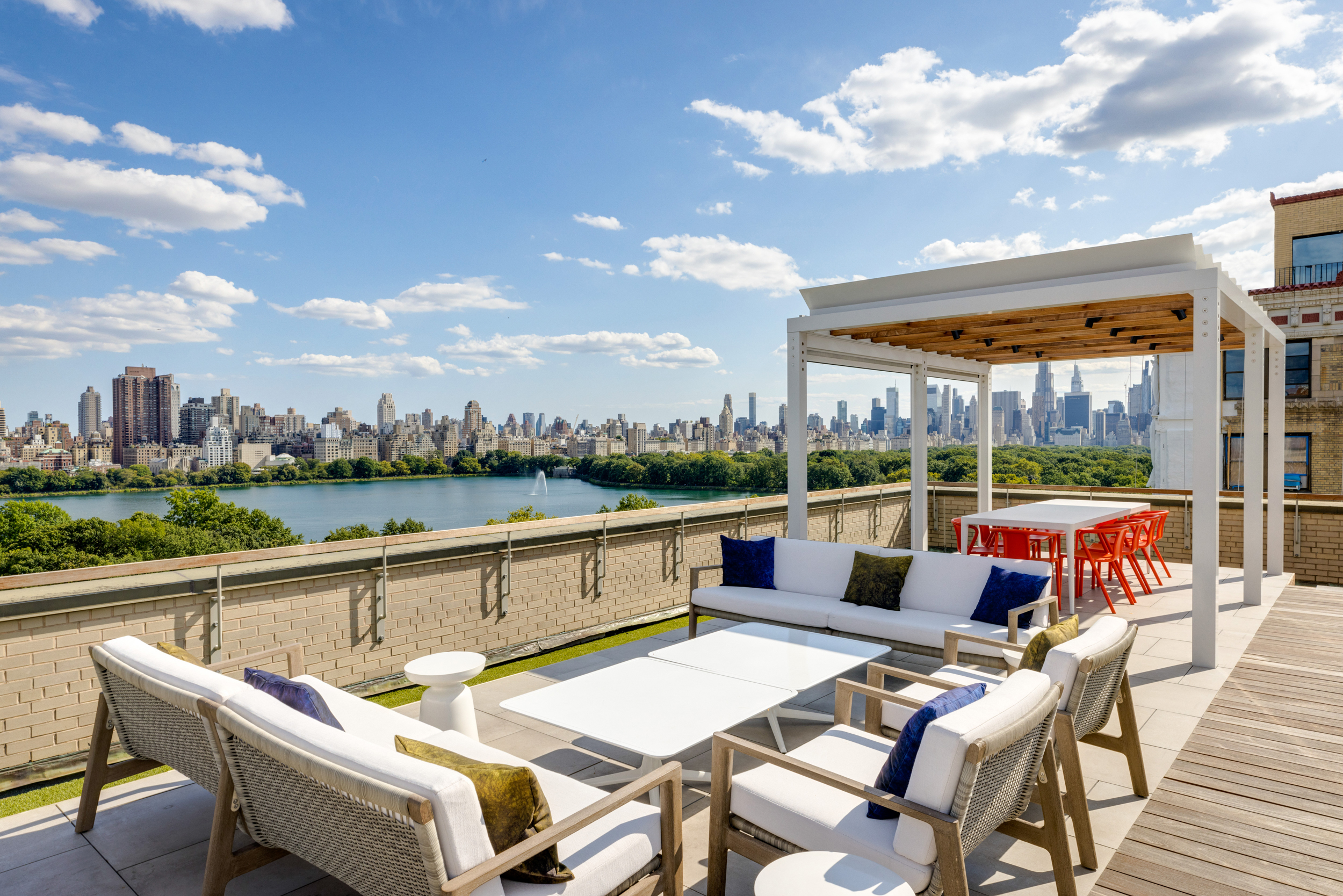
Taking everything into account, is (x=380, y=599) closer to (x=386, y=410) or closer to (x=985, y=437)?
(x=985, y=437)

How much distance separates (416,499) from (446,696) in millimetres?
29223

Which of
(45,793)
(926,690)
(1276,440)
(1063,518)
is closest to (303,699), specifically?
(926,690)

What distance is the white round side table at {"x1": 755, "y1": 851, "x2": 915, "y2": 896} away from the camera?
1640 millimetres

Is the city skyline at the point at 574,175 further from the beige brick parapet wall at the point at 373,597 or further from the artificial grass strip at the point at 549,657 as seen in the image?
the artificial grass strip at the point at 549,657

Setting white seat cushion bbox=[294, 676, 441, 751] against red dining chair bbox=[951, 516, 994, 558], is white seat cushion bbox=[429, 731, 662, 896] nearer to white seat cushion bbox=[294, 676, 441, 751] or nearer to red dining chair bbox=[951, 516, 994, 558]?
white seat cushion bbox=[294, 676, 441, 751]

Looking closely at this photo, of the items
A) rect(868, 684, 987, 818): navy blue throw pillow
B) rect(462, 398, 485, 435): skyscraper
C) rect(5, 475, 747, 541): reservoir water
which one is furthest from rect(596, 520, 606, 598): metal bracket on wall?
rect(462, 398, 485, 435): skyscraper

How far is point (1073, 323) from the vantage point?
6.87m

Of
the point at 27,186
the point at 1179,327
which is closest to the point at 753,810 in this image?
the point at 1179,327

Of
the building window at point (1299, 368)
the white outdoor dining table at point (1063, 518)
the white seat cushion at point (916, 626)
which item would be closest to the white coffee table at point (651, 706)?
the white seat cushion at point (916, 626)

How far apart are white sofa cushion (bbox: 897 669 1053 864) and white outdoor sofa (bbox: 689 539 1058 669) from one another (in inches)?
81.1

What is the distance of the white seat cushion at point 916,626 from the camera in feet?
14.1

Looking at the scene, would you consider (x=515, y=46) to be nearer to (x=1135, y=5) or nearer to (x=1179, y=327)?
(x=1135, y=5)

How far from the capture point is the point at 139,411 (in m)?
21.9

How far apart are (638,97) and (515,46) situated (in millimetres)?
4801
